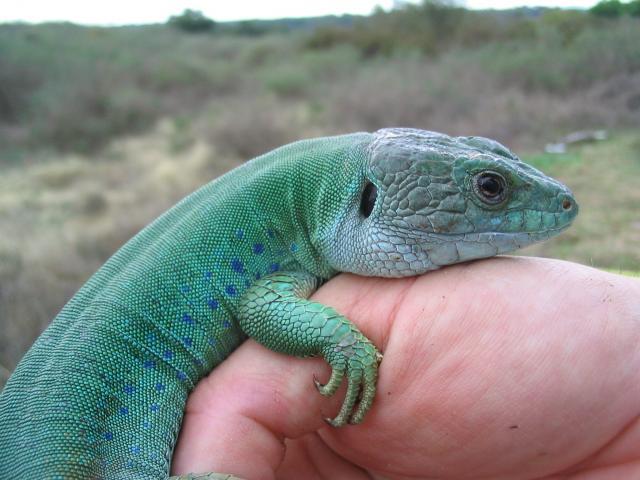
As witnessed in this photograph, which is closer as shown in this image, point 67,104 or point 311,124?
point 311,124

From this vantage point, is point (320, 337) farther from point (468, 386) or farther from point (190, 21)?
point (190, 21)

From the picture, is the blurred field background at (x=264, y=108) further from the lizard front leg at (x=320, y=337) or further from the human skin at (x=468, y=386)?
the lizard front leg at (x=320, y=337)

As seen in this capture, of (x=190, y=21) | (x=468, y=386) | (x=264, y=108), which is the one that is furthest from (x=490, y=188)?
(x=190, y=21)

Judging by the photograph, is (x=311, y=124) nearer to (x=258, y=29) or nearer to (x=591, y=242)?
Result: (x=591, y=242)

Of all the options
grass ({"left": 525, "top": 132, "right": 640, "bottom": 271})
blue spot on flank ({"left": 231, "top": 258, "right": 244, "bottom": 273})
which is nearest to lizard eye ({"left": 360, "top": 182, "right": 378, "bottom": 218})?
blue spot on flank ({"left": 231, "top": 258, "right": 244, "bottom": 273})

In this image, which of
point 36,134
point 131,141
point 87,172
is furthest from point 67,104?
point 87,172

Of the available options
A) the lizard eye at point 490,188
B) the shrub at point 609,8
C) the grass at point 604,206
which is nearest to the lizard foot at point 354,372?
the lizard eye at point 490,188

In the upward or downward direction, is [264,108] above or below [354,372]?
below

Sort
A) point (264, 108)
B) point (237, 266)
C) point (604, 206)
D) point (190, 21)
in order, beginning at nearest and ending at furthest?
point (237, 266) → point (604, 206) → point (264, 108) → point (190, 21)
